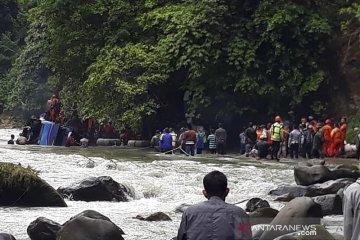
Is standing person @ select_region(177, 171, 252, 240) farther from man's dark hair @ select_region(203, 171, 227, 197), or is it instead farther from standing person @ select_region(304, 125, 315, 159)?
standing person @ select_region(304, 125, 315, 159)

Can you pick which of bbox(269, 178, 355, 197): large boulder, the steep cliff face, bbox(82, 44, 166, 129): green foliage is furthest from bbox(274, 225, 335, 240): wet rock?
bbox(82, 44, 166, 129): green foliage

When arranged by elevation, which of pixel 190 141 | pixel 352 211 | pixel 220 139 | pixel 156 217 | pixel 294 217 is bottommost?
pixel 156 217

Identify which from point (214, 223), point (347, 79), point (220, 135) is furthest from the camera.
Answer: point (347, 79)

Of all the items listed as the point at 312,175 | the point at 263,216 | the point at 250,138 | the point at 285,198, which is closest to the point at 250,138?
the point at 250,138

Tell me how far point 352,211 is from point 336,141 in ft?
64.1

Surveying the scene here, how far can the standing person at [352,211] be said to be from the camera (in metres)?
5.38

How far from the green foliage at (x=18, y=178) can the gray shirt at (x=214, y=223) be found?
8933mm

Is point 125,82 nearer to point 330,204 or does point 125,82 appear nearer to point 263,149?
point 263,149

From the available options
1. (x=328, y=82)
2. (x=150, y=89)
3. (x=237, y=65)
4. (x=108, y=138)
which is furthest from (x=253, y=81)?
(x=108, y=138)

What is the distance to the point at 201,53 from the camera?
27953 mm

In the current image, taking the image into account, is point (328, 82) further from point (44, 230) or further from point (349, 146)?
point (44, 230)

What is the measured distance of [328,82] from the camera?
96.2ft

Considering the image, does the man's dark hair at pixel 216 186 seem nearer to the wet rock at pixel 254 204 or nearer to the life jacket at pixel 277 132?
the wet rock at pixel 254 204

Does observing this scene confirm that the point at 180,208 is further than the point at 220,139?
No
